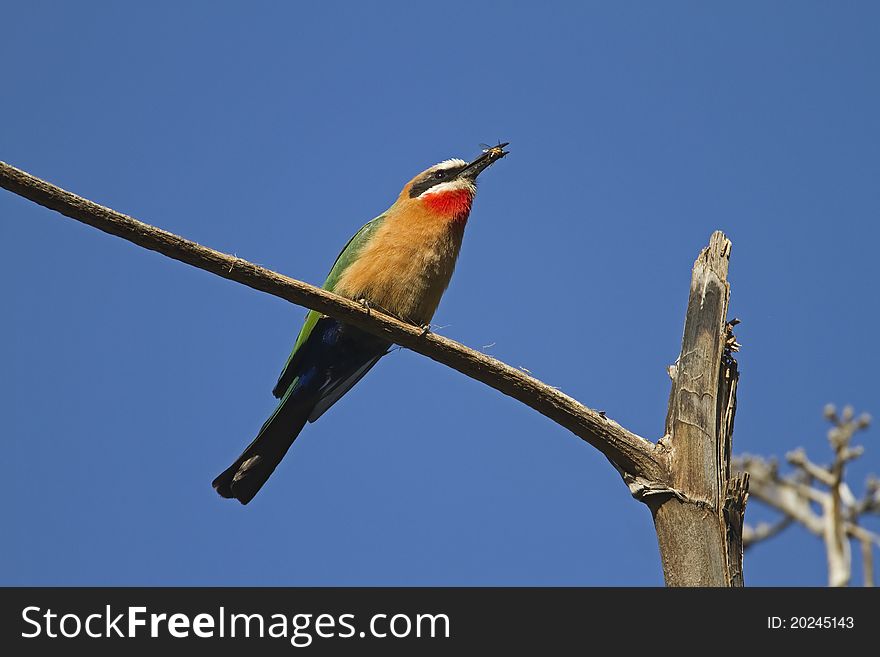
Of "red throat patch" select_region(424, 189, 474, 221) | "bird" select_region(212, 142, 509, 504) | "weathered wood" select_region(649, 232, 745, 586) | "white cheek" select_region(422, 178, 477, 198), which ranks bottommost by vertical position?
"weathered wood" select_region(649, 232, 745, 586)

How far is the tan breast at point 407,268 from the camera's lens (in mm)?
5734

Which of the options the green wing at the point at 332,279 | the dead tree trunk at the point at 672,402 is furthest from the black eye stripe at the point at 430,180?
the dead tree trunk at the point at 672,402

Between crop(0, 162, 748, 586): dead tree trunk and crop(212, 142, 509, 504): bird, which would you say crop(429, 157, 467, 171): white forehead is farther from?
crop(0, 162, 748, 586): dead tree trunk

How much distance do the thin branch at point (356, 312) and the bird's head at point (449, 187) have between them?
2.04 metres

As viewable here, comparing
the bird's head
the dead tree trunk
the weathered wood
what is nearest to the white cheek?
the bird's head

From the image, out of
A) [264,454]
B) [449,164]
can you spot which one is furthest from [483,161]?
[264,454]

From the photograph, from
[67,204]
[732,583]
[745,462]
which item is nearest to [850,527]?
[745,462]

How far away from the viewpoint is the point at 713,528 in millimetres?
3842

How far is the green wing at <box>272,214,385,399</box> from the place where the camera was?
5844 mm

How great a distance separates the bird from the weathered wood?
195cm

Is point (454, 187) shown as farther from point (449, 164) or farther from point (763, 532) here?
point (763, 532)

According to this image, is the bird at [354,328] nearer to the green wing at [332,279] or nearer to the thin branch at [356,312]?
the green wing at [332,279]
